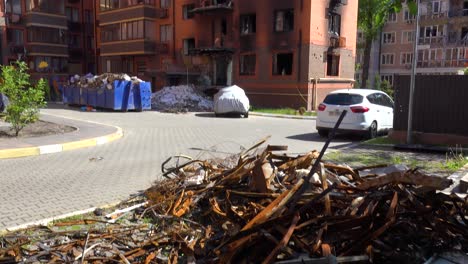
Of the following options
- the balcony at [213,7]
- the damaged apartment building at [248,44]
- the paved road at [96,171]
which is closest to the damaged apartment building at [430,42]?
the damaged apartment building at [248,44]

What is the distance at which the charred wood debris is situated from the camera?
3.59 metres

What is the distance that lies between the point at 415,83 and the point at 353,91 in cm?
268

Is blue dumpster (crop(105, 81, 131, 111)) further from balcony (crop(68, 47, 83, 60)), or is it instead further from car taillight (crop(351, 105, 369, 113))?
balcony (crop(68, 47, 83, 60))

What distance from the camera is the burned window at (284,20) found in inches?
1217

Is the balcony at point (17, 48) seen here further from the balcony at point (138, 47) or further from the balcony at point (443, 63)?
the balcony at point (443, 63)

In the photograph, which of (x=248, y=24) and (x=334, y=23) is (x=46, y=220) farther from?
(x=334, y=23)

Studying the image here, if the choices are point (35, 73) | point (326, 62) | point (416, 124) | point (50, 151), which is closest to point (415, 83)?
point (416, 124)

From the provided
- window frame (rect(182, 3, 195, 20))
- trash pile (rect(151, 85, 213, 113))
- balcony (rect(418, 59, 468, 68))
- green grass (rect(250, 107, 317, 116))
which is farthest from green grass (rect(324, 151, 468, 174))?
balcony (rect(418, 59, 468, 68))

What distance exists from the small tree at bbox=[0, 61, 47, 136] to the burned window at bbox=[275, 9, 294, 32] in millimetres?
21125

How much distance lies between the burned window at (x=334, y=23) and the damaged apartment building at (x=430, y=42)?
725 inches

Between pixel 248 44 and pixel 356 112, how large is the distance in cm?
2016

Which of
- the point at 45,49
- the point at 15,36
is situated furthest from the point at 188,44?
the point at 15,36

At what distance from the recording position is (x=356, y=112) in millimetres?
13773

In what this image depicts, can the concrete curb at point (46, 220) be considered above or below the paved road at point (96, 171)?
above
